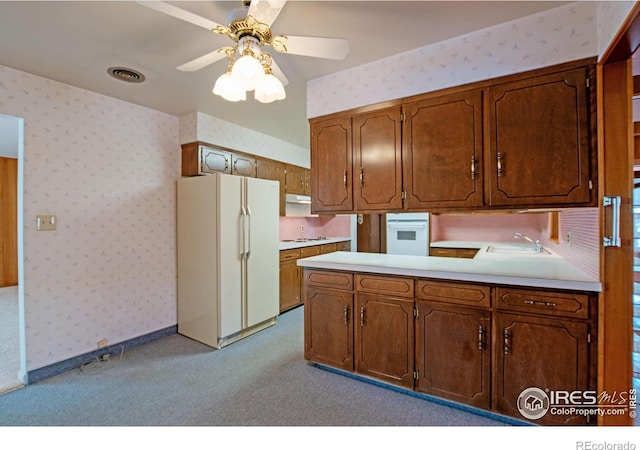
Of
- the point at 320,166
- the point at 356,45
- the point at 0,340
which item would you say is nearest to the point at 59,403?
the point at 0,340

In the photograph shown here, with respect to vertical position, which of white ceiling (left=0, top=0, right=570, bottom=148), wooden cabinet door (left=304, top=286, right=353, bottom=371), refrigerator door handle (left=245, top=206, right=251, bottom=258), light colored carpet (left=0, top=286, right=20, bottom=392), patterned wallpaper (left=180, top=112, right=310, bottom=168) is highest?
white ceiling (left=0, top=0, right=570, bottom=148)

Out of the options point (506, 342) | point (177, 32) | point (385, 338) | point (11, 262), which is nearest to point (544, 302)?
point (506, 342)

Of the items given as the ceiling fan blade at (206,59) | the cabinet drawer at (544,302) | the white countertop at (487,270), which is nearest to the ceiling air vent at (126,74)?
the ceiling fan blade at (206,59)

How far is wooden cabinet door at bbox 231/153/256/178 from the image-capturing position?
3.60 metres

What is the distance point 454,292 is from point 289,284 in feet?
8.10

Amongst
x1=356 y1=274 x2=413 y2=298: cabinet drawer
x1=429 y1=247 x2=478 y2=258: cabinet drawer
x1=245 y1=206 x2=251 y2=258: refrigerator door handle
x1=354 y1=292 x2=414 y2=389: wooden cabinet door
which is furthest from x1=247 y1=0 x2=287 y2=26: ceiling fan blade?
x1=429 y1=247 x2=478 y2=258: cabinet drawer

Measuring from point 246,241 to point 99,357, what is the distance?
1655 millimetres

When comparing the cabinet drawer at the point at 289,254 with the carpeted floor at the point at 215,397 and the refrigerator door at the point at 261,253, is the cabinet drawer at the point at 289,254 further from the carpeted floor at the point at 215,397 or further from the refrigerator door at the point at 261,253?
the carpeted floor at the point at 215,397

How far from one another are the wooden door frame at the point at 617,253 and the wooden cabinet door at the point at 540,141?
105mm

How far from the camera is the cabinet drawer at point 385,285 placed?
204cm

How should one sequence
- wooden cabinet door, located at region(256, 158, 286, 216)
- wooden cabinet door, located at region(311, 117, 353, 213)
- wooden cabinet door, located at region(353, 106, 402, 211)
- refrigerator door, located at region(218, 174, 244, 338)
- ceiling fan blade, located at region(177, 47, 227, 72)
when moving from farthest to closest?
wooden cabinet door, located at region(256, 158, 286, 216), refrigerator door, located at region(218, 174, 244, 338), wooden cabinet door, located at region(311, 117, 353, 213), wooden cabinet door, located at region(353, 106, 402, 211), ceiling fan blade, located at region(177, 47, 227, 72)

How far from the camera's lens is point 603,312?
1.52 meters

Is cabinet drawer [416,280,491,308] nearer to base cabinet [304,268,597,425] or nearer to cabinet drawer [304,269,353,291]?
base cabinet [304,268,597,425]

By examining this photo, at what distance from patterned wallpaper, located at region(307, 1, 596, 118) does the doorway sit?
2542 millimetres
